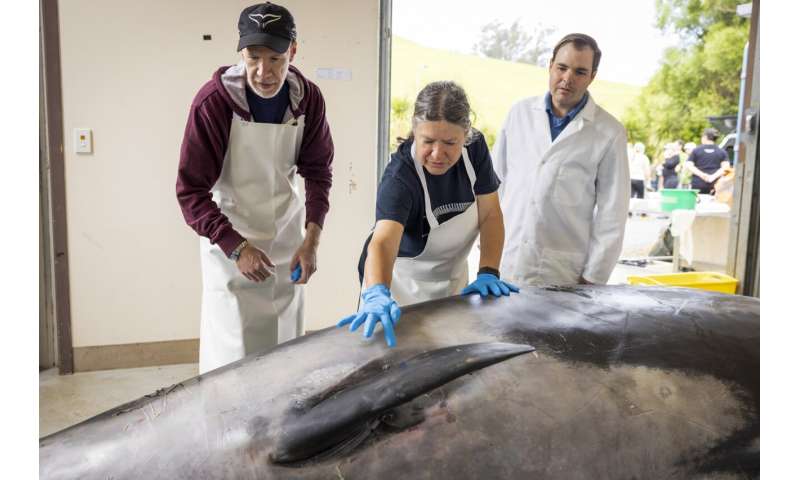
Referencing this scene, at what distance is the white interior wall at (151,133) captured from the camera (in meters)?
3.41

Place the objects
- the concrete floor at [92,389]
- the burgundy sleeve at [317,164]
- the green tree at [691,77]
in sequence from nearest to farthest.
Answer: the burgundy sleeve at [317,164] → the concrete floor at [92,389] → the green tree at [691,77]

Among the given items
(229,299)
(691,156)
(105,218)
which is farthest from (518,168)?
(691,156)

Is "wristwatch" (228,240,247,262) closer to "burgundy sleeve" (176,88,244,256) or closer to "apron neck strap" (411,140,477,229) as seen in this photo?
"burgundy sleeve" (176,88,244,256)

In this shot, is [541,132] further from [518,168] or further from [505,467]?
[505,467]

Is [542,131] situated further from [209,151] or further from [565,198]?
[209,151]

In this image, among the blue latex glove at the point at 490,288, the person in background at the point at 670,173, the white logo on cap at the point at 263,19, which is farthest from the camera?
the person in background at the point at 670,173

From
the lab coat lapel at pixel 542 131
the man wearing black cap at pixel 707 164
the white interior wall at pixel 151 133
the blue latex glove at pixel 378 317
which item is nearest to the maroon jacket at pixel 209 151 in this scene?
the blue latex glove at pixel 378 317

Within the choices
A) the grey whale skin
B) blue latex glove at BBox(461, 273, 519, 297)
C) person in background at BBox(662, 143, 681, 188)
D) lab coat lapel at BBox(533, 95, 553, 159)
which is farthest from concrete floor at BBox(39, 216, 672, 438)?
person in background at BBox(662, 143, 681, 188)

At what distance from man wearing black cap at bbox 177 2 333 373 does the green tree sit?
51.2 ft

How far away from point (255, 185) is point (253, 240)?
0.74 feet

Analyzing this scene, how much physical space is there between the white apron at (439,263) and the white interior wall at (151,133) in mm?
1670

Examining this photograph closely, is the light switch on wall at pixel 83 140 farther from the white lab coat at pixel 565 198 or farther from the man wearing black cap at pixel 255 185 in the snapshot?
the white lab coat at pixel 565 198

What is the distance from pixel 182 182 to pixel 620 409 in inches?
65.0

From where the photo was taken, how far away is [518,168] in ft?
8.96
